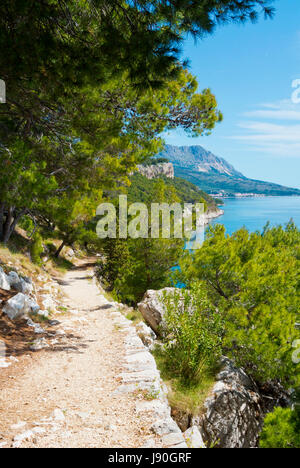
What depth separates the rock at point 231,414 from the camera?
222 inches

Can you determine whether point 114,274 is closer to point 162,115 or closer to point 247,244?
point 247,244

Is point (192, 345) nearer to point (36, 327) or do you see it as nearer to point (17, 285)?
point (36, 327)

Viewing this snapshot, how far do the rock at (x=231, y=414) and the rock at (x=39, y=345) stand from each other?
3.26 metres

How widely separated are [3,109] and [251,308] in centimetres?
908

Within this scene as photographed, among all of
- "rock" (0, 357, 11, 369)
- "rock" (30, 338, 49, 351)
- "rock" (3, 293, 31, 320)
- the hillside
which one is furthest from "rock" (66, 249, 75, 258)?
"rock" (0, 357, 11, 369)

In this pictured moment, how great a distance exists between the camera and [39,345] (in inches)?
226

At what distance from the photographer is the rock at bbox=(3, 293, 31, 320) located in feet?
21.1

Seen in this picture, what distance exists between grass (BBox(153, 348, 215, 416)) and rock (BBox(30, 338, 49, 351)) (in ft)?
8.13

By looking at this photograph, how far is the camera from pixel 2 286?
24.0 ft

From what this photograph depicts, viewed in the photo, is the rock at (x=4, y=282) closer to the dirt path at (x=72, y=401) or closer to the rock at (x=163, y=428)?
the dirt path at (x=72, y=401)

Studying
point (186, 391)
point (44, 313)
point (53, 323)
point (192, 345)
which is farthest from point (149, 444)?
point (44, 313)

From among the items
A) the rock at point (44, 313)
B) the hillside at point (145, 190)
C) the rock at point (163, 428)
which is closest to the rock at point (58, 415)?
the rock at point (163, 428)

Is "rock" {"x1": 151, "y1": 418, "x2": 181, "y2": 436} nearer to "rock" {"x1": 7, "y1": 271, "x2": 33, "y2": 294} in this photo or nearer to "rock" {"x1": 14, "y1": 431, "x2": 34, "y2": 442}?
"rock" {"x1": 14, "y1": 431, "x2": 34, "y2": 442}

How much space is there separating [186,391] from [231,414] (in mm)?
1392
